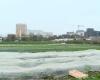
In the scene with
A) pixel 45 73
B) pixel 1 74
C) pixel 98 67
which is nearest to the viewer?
pixel 1 74

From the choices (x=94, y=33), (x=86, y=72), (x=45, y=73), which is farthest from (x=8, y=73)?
(x=94, y=33)

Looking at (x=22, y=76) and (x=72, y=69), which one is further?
(x=72, y=69)

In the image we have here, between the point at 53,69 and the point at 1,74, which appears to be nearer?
the point at 1,74

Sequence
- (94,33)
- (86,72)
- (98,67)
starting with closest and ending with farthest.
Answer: (86,72) → (98,67) → (94,33)

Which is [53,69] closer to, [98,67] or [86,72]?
[86,72]

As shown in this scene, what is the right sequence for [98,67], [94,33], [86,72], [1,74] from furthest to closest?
[94,33]
[98,67]
[86,72]
[1,74]

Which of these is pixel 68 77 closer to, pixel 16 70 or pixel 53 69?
pixel 53 69

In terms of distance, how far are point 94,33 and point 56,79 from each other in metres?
71.1

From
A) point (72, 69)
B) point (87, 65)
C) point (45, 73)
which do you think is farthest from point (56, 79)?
point (87, 65)

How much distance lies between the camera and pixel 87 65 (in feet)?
25.8

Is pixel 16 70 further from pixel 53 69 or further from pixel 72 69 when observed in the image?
pixel 72 69

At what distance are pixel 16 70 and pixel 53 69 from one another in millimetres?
842

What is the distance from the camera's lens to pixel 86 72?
7.48 metres

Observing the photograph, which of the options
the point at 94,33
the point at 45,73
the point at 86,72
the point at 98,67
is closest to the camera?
the point at 45,73
